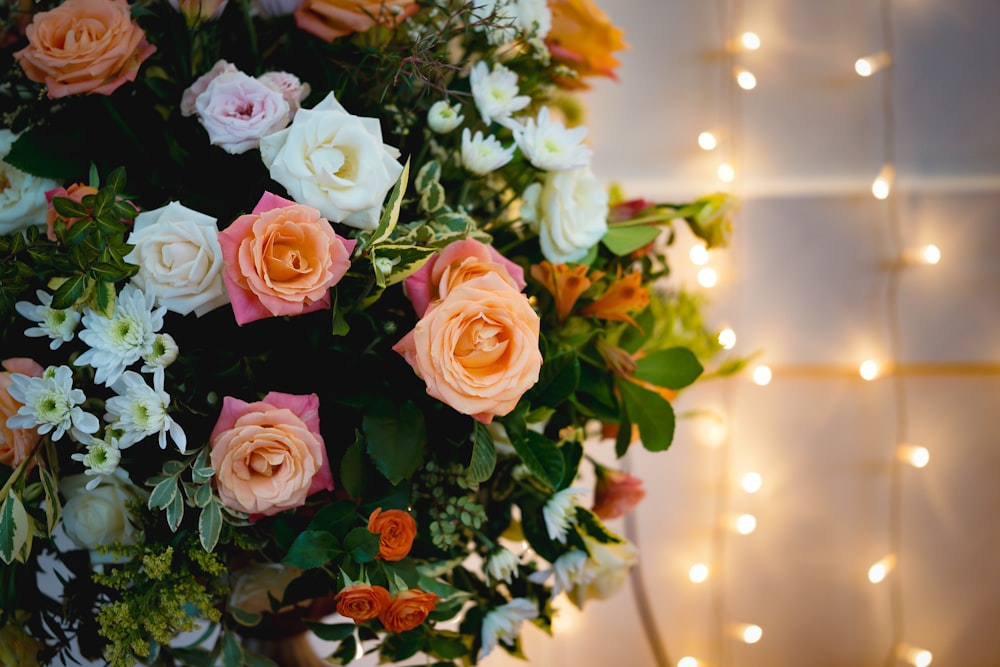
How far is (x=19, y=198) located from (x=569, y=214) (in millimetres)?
486

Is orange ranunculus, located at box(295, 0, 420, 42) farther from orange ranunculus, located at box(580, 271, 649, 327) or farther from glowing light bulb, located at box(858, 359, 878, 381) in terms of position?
glowing light bulb, located at box(858, 359, 878, 381)

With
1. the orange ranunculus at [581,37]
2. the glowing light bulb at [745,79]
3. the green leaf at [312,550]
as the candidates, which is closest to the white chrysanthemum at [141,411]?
the green leaf at [312,550]

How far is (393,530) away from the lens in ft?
1.89

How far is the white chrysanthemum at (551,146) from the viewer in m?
Answer: 0.66

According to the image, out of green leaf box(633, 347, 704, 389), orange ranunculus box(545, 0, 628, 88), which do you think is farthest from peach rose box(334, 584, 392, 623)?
orange ranunculus box(545, 0, 628, 88)

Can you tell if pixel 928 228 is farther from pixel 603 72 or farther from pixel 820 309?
pixel 603 72

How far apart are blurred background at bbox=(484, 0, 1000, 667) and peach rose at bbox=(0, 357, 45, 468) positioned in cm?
78

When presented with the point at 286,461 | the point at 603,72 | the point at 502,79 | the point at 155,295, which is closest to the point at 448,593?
the point at 286,461

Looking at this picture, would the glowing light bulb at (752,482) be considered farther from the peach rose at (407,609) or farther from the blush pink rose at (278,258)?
the blush pink rose at (278,258)

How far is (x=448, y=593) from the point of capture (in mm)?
681

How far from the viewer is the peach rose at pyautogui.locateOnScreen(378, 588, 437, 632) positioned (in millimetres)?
571

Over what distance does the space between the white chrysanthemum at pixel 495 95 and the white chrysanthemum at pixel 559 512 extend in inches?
13.7

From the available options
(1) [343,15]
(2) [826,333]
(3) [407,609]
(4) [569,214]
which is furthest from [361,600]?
(2) [826,333]

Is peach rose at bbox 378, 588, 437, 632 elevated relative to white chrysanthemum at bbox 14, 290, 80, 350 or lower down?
lower down
